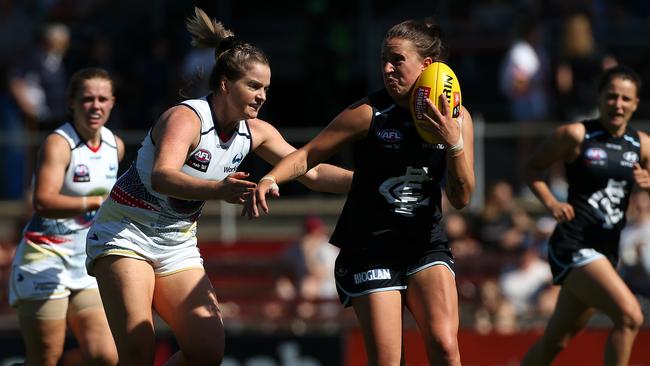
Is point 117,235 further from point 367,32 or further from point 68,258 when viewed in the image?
point 367,32

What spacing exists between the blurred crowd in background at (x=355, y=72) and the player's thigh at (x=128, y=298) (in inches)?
236

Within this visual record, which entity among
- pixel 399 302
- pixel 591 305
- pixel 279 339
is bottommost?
pixel 279 339

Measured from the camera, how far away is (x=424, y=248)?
6398mm

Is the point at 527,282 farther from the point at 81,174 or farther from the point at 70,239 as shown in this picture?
the point at 81,174

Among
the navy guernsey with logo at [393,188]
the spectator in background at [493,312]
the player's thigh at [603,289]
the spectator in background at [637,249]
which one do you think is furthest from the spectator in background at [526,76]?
the navy guernsey with logo at [393,188]

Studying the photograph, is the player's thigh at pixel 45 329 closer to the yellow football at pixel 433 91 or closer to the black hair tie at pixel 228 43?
the black hair tie at pixel 228 43

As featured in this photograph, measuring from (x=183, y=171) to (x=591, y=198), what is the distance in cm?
315

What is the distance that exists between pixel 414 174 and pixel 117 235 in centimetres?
161

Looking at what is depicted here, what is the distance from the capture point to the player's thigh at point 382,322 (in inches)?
245

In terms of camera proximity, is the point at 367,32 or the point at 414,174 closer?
the point at 414,174

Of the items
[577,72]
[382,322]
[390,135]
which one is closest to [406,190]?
[390,135]

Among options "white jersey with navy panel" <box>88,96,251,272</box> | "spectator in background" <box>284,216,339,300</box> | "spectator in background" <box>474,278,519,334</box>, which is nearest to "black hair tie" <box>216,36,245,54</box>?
"white jersey with navy panel" <box>88,96,251,272</box>

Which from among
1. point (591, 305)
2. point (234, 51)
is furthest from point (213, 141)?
point (591, 305)

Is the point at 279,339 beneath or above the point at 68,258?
beneath
